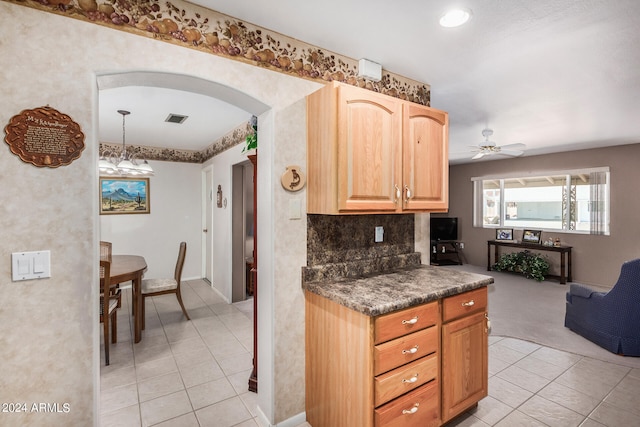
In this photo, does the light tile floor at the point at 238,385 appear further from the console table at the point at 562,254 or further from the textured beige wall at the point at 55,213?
the console table at the point at 562,254

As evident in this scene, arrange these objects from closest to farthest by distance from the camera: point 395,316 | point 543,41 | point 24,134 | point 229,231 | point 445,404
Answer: point 24,134 < point 395,316 < point 445,404 < point 543,41 < point 229,231

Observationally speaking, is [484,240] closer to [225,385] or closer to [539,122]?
[539,122]

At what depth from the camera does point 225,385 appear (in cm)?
249

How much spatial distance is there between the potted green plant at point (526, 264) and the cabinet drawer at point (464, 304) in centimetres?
518

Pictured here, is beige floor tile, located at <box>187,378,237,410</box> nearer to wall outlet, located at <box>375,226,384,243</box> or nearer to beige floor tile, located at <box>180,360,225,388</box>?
beige floor tile, located at <box>180,360,225,388</box>

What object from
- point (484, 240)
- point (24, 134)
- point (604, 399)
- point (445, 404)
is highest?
point (24, 134)

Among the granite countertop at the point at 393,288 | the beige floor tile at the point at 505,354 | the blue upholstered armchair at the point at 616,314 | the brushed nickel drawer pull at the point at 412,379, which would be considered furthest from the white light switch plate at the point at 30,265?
the blue upholstered armchair at the point at 616,314

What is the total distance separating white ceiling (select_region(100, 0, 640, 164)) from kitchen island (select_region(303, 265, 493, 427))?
61.1 inches

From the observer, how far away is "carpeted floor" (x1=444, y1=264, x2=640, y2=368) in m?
3.13

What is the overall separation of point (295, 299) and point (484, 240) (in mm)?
6803

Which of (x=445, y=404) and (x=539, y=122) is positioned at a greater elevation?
(x=539, y=122)

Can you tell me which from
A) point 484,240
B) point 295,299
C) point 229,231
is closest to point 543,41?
point 295,299

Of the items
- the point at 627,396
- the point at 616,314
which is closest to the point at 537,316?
the point at 616,314

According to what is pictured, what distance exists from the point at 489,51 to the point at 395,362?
2115 mm
